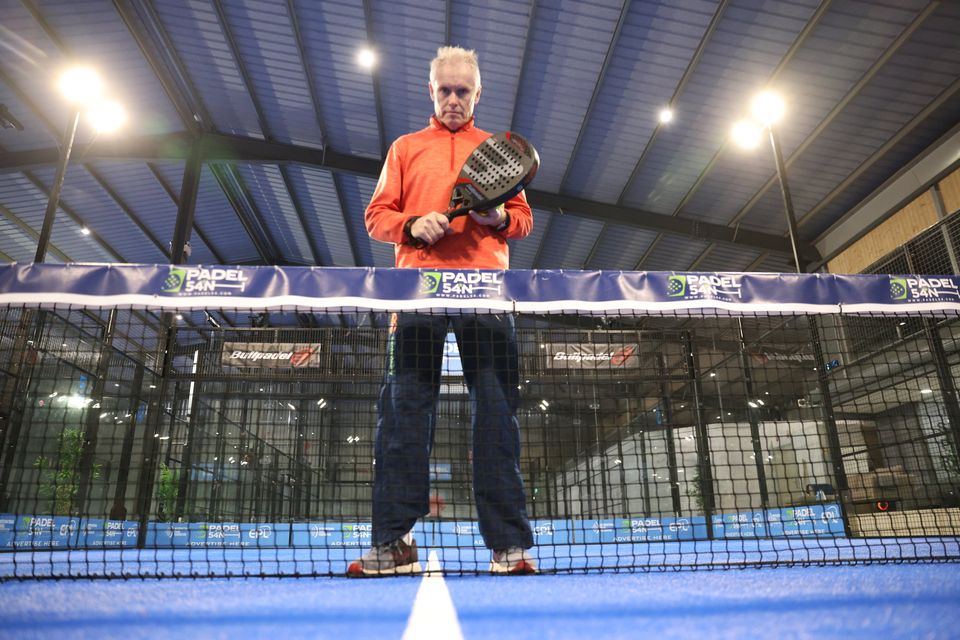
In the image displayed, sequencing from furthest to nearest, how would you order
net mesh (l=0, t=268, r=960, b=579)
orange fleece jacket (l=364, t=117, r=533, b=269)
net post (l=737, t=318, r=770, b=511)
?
1. net post (l=737, t=318, r=770, b=511)
2. net mesh (l=0, t=268, r=960, b=579)
3. orange fleece jacket (l=364, t=117, r=533, b=269)

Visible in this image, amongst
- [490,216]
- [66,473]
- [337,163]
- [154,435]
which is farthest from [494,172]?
[337,163]

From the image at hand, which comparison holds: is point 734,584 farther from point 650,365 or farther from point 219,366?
point 219,366

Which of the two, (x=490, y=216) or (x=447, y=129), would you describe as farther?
(x=447, y=129)

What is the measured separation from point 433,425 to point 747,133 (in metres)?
8.00

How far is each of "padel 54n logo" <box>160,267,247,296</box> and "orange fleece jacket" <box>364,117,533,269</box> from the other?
2.19 ft

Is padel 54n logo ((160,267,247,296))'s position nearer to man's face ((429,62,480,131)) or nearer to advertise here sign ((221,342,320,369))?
man's face ((429,62,480,131))

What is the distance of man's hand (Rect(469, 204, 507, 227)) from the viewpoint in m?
2.43

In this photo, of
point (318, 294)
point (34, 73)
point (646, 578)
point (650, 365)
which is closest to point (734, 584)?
point (646, 578)

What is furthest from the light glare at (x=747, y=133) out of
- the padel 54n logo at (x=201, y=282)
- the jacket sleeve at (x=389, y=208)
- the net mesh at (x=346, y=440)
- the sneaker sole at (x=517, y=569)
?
the sneaker sole at (x=517, y=569)

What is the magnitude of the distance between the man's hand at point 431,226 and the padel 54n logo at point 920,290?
2160mm

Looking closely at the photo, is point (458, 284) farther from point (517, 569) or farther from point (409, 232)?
point (517, 569)

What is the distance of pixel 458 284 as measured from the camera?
8.22 ft

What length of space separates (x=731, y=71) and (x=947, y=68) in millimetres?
2712

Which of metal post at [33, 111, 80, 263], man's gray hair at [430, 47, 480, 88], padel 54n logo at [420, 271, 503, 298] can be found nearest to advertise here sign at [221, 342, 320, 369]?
metal post at [33, 111, 80, 263]
